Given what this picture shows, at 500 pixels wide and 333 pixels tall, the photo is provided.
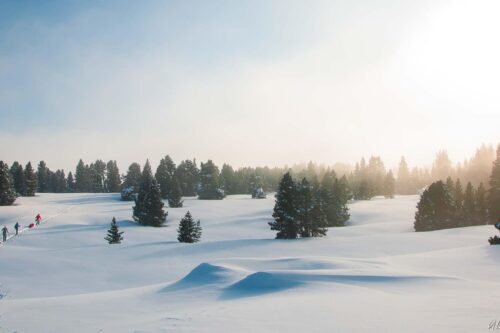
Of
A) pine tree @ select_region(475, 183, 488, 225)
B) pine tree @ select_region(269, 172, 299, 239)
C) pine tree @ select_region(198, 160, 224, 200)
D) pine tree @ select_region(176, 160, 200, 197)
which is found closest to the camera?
pine tree @ select_region(269, 172, 299, 239)

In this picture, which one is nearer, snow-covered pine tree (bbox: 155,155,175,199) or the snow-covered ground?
the snow-covered ground

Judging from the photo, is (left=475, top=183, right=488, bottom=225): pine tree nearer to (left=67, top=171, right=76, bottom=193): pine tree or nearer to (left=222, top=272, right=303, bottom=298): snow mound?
(left=222, top=272, right=303, bottom=298): snow mound

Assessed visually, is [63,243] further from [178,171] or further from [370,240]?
[178,171]

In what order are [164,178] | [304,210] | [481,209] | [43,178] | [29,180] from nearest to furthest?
[304,210], [481,209], [164,178], [29,180], [43,178]

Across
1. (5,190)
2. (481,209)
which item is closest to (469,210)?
(481,209)

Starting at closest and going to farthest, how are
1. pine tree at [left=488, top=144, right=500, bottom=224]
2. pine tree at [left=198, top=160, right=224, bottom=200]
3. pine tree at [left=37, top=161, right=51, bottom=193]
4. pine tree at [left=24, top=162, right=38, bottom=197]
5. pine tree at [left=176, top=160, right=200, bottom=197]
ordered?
1. pine tree at [left=488, top=144, right=500, bottom=224]
2. pine tree at [left=24, top=162, right=38, bottom=197]
3. pine tree at [left=198, top=160, right=224, bottom=200]
4. pine tree at [left=176, top=160, right=200, bottom=197]
5. pine tree at [left=37, top=161, right=51, bottom=193]

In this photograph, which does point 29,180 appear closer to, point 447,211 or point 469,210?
point 447,211

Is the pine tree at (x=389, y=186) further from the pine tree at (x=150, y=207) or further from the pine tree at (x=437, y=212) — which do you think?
the pine tree at (x=150, y=207)

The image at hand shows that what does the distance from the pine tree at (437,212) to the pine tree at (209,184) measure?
2045 inches

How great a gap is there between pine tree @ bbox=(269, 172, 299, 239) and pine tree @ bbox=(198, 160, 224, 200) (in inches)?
2177

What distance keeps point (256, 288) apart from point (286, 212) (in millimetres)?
23997

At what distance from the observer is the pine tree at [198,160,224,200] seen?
9156 centimetres

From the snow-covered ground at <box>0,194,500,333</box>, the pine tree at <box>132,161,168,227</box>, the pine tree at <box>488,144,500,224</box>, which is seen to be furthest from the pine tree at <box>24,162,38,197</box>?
the pine tree at <box>488,144,500,224</box>

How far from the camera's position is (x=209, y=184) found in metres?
91.2
